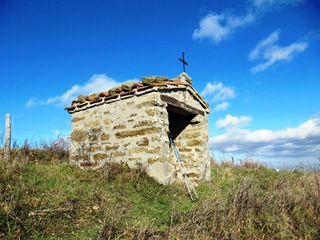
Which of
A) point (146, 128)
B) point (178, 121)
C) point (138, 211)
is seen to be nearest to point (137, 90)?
point (146, 128)

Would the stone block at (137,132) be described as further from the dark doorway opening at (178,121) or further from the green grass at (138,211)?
the dark doorway opening at (178,121)

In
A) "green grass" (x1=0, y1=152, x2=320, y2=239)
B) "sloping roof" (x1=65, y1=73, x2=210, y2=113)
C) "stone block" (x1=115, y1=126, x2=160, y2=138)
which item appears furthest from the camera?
"sloping roof" (x1=65, y1=73, x2=210, y2=113)

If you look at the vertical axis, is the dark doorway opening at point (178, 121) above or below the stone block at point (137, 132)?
above

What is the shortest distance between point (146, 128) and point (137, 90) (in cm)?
109

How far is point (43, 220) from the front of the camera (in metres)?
4.22

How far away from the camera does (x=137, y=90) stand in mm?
7621

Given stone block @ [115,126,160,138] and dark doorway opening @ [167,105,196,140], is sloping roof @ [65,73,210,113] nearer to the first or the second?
dark doorway opening @ [167,105,196,140]

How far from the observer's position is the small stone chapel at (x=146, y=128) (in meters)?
7.18

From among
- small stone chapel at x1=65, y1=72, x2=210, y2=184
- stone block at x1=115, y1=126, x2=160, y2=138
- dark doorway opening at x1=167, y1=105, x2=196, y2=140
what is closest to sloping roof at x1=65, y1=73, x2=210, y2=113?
small stone chapel at x1=65, y1=72, x2=210, y2=184

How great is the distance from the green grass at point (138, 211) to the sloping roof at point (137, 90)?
7.92 feet

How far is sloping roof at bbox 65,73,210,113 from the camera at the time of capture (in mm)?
7523

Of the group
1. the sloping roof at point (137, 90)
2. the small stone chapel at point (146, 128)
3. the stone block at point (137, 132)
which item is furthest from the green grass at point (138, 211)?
the sloping roof at point (137, 90)

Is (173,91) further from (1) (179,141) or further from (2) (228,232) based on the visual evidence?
(2) (228,232)

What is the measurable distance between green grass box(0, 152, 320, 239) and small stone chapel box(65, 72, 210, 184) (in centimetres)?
95
